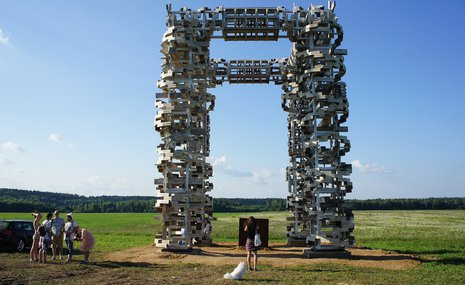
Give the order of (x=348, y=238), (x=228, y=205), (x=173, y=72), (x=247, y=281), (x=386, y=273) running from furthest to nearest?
1. (x=228, y=205)
2. (x=173, y=72)
3. (x=348, y=238)
4. (x=386, y=273)
5. (x=247, y=281)

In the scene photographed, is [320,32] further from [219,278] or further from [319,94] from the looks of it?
[219,278]

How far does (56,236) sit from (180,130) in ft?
23.9

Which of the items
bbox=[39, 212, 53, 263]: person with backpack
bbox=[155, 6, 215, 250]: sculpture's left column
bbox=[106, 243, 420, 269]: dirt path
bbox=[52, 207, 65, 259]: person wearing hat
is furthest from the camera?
bbox=[155, 6, 215, 250]: sculpture's left column

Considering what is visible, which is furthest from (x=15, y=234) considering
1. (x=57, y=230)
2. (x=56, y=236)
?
(x=57, y=230)

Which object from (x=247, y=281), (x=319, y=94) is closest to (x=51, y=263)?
(x=247, y=281)

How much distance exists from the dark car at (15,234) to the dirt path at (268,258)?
4.31m

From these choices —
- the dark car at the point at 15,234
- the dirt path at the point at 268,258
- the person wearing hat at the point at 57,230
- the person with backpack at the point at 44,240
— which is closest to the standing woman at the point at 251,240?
the dirt path at the point at 268,258

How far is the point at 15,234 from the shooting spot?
21609mm

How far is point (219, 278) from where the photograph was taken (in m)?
14.2

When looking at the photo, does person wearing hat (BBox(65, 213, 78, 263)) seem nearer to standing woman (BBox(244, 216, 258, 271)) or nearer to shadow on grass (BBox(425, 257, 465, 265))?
standing woman (BBox(244, 216, 258, 271))

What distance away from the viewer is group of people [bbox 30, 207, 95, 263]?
58.0 feet

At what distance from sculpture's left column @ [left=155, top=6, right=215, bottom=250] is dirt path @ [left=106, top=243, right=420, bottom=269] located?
104 centimetres

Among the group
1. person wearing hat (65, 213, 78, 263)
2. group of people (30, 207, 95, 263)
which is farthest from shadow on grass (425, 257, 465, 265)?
person wearing hat (65, 213, 78, 263)

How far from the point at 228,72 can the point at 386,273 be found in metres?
17.1
